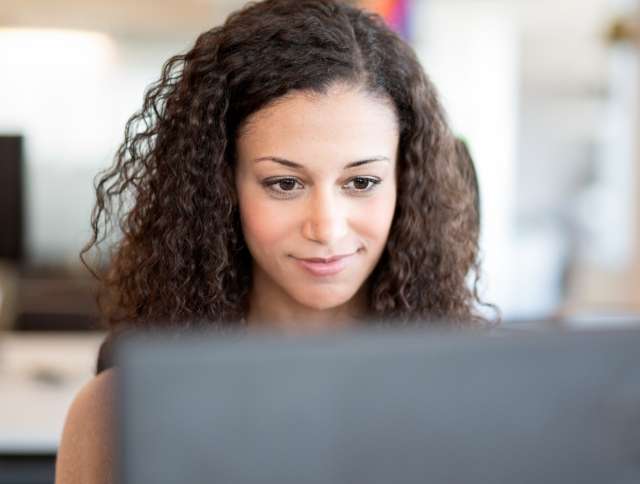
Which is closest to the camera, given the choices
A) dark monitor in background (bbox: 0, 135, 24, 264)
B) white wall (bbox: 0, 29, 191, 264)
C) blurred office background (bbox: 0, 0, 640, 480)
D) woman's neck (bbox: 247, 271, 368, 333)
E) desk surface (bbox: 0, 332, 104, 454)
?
woman's neck (bbox: 247, 271, 368, 333)

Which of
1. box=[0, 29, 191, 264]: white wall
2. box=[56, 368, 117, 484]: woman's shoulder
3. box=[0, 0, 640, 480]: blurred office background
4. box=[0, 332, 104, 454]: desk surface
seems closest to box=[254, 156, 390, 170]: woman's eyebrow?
box=[56, 368, 117, 484]: woman's shoulder

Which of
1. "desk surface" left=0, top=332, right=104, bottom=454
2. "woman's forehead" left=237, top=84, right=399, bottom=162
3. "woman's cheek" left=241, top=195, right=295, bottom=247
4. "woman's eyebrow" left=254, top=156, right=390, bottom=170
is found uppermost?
"woman's forehead" left=237, top=84, right=399, bottom=162

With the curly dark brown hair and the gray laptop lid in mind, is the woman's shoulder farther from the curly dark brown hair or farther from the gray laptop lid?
the gray laptop lid

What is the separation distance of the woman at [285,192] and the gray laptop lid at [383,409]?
60 cm

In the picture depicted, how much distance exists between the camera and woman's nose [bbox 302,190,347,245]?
1.08m

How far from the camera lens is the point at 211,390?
46 centimetres

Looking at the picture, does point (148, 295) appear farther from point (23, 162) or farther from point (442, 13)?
point (442, 13)

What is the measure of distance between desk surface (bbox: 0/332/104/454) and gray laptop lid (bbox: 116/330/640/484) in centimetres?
152

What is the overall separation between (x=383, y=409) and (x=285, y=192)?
2.14 feet

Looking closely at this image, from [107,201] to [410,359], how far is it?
988mm

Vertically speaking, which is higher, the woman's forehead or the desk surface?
the woman's forehead

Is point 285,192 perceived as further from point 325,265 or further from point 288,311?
point 288,311

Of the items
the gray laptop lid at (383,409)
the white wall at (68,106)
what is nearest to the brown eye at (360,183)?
the gray laptop lid at (383,409)

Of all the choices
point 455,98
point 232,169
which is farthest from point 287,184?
point 455,98
